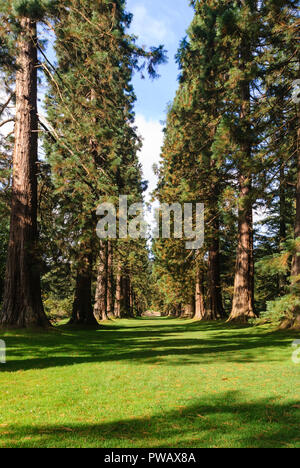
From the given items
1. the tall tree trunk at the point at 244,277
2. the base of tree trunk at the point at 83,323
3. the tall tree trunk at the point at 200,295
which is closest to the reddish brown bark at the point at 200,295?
the tall tree trunk at the point at 200,295

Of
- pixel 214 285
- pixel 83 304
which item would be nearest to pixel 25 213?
pixel 83 304

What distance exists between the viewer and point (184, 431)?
3.37 meters

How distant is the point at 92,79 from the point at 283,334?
1191cm

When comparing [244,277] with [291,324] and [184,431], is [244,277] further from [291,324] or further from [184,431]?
[184,431]

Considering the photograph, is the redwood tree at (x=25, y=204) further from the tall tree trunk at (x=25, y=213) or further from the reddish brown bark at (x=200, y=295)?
the reddish brown bark at (x=200, y=295)

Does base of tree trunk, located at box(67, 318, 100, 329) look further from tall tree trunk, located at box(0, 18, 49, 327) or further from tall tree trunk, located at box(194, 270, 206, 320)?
tall tree trunk, located at box(194, 270, 206, 320)

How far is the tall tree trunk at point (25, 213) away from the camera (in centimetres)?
1112

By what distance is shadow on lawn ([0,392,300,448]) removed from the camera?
308cm

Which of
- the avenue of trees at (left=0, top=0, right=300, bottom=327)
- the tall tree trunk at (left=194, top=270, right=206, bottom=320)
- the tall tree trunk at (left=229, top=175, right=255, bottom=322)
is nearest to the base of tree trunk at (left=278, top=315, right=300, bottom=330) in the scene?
the avenue of trees at (left=0, top=0, right=300, bottom=327)

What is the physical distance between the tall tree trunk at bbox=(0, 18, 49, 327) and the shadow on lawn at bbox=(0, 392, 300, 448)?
8.19 metres

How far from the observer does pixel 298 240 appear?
8250 mm

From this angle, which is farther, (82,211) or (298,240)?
(82,211)
